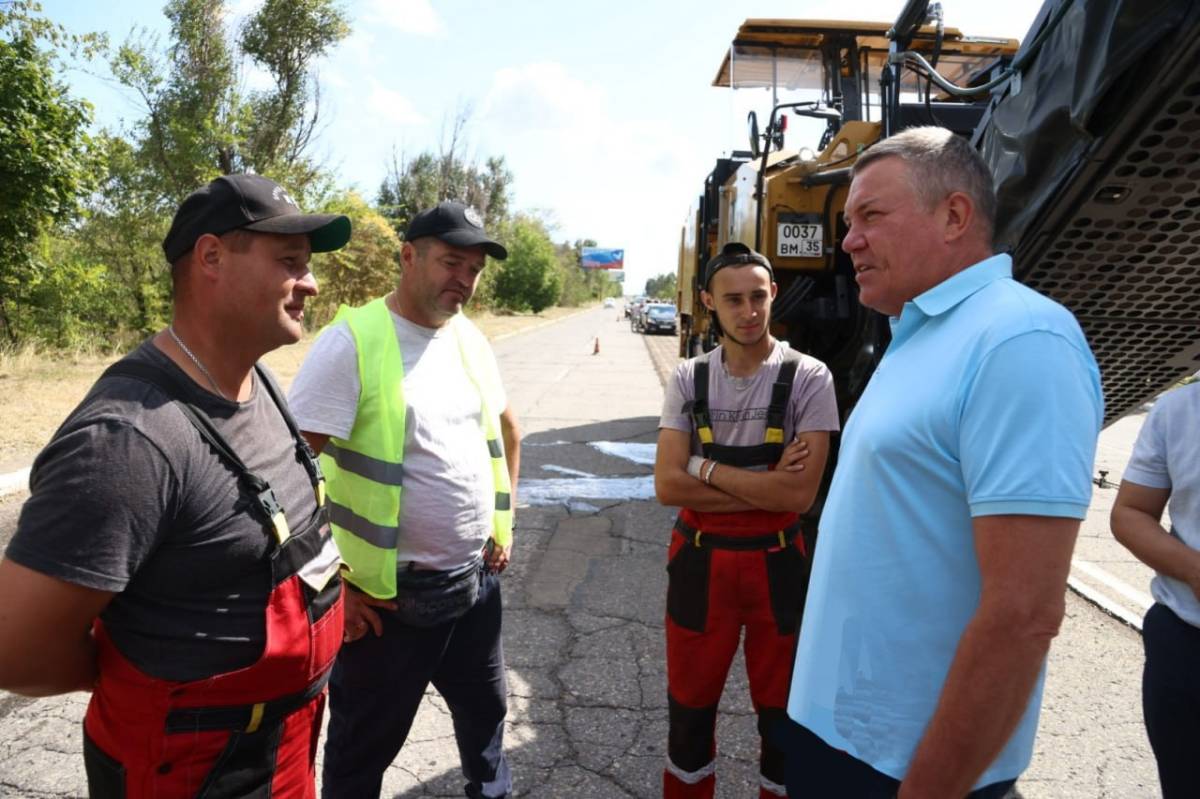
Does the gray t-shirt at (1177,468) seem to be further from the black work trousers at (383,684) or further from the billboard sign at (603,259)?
the billboard sign at (603,259)

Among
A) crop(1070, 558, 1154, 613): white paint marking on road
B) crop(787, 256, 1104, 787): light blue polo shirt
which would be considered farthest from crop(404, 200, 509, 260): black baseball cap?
crop(1070, 558, 1154, 613): white paint marking on road

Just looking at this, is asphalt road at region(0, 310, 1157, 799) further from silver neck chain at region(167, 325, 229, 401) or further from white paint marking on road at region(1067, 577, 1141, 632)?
silver neck chain at region(167, 325, 229, 401)

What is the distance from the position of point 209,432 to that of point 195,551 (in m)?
0.23

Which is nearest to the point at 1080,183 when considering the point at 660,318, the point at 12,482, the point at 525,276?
the point at 12,482

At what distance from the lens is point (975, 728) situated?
1.30m

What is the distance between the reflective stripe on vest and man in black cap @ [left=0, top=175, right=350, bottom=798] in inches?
17.4

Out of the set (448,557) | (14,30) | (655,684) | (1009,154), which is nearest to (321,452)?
(448,557)

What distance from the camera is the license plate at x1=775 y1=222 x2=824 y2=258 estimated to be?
5184mm

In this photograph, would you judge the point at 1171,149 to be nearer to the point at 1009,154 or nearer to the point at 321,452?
the point at 1009,154

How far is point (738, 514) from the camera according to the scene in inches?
106

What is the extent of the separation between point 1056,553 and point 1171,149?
63.8 inches

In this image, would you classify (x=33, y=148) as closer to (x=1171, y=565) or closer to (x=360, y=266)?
(x=1171, y=565)

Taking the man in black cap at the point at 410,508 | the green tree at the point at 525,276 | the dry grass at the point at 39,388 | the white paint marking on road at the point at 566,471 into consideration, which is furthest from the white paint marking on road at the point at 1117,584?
the green tree at the point at 525,276

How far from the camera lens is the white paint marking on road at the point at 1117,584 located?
4898 mm
